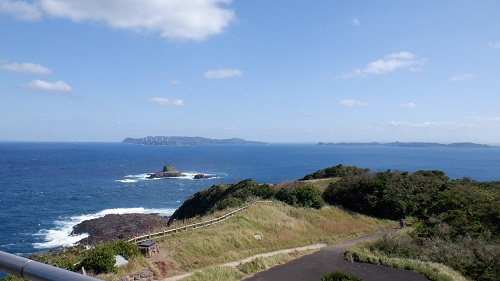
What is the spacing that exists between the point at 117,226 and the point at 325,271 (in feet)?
119

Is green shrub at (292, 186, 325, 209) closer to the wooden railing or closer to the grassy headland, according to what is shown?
the grassy headland

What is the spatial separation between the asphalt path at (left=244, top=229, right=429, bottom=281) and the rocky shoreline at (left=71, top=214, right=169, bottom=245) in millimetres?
25448

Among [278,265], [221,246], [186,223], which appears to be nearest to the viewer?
[278,265]

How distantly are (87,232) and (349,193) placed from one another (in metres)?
31.7

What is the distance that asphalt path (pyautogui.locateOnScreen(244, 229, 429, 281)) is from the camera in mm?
18031

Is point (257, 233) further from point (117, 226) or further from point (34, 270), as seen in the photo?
point (117, 226)

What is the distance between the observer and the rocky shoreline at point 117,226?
43.8 meters

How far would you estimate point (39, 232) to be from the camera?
1682 inches

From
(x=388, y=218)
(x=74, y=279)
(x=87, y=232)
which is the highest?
(x=74, y=279)

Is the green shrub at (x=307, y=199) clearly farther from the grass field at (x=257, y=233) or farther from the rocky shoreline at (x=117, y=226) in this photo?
the rocky shoreline at (x=117, y=226)

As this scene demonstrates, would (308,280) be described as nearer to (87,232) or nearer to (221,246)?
(221,246)

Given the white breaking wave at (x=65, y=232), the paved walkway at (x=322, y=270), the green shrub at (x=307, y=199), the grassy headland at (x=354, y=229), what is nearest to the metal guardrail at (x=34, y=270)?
the grassy headland at (x=354, y=229)

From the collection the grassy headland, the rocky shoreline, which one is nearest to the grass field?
the grassy headland

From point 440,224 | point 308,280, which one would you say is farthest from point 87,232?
point 440,224
